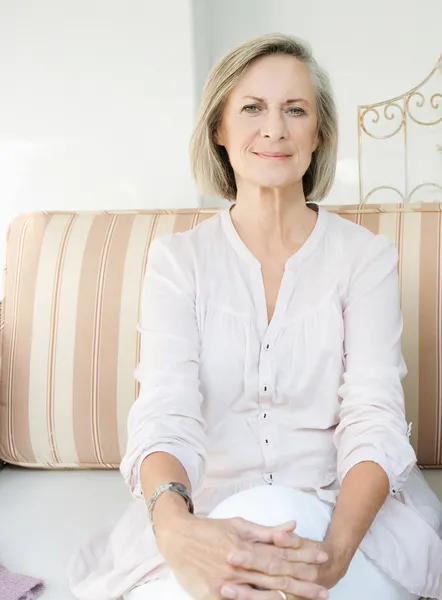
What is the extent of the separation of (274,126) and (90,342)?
0.61 meters

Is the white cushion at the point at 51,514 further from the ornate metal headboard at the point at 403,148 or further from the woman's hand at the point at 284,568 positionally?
the ornate metal headboard at the point at 403,148

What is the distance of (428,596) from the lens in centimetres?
116

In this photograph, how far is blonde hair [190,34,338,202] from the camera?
1396 millimetres

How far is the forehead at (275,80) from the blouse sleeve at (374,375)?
29cm

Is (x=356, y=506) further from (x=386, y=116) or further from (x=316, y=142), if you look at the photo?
(x=386, y=116)

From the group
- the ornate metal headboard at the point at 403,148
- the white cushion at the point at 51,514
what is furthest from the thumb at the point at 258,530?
the ornate metal headboard at the point at 403,148

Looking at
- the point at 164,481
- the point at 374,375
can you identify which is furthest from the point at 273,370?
the point at 164,481

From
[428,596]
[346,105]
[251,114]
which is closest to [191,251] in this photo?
[251,114]

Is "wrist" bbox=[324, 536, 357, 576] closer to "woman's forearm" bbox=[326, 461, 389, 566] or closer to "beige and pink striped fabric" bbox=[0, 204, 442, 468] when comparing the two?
"woman's forearm" bbox=[326, 461, 389, 566]

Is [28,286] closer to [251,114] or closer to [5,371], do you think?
[5,371]

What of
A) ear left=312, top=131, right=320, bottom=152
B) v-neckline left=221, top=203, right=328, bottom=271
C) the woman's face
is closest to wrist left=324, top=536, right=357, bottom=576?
v-neckline left=221, top=203, right=328, bottom=271

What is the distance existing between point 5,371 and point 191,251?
0.54 m

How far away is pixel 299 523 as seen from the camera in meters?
1.08

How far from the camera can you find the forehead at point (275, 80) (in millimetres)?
1382
